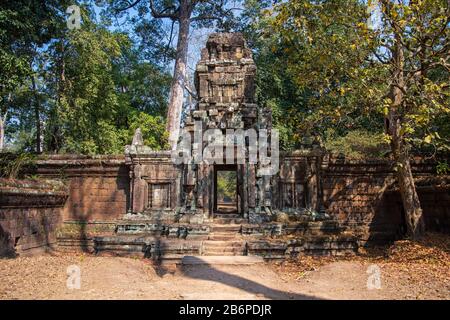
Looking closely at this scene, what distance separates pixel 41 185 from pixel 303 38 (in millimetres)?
9235

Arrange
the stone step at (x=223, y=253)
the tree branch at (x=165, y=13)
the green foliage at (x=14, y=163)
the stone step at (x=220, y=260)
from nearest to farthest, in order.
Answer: the stone step at (x=220, y=260) → the stone step at (x=223, y=253) → the green foliage at (x=14, y=163) → the tree branch at (x=165, y=13)

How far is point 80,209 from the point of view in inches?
497

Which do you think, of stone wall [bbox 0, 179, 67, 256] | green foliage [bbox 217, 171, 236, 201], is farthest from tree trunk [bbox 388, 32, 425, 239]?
green foliage [bbox 217, 171, 236, 201]

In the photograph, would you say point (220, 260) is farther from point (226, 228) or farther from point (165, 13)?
point (165, 13)

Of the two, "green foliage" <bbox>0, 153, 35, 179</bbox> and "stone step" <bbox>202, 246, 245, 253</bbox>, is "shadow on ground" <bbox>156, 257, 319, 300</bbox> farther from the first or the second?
"green foliage" <bbox>0, 153, 35, 179</bbox>

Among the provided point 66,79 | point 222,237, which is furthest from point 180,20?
point 222,237

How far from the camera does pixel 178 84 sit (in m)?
19.2

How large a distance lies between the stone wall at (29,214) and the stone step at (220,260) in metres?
4.91

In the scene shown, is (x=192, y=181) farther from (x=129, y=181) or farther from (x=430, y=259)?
(x=430, y=259)

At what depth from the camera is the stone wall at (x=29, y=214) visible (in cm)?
902

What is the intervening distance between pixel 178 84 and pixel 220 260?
1325 centimetres

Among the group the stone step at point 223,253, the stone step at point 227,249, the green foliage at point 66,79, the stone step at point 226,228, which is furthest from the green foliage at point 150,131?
the stone step at point 223,253

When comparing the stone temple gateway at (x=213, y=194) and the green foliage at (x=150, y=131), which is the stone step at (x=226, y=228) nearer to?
the stone temple gateway at (x=213, y=194)

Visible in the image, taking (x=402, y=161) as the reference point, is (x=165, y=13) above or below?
above
